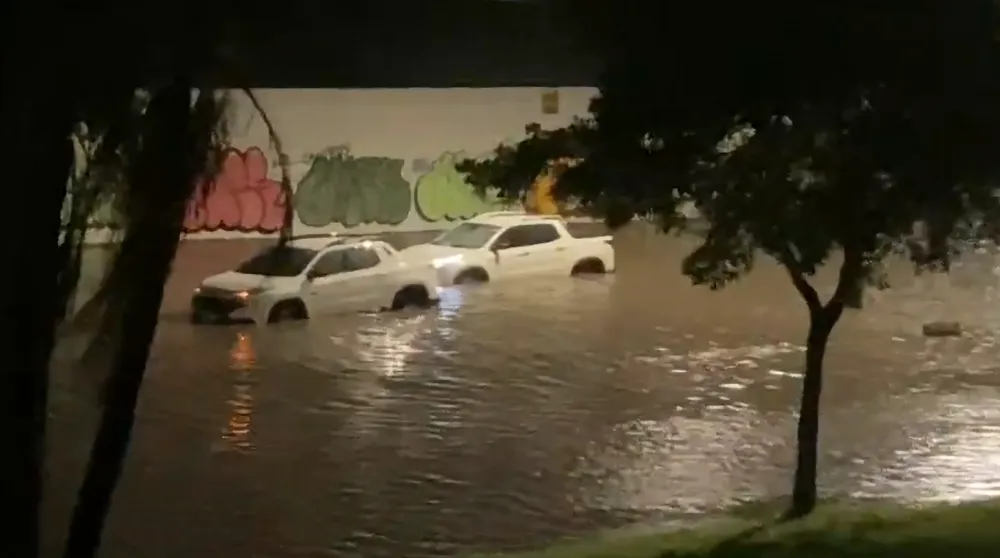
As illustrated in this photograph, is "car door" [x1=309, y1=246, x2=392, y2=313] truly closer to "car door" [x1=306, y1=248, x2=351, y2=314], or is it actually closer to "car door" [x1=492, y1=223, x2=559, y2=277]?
"car door" [x1=306, y1=248, x2=351, y2=314]

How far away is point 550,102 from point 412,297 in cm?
319

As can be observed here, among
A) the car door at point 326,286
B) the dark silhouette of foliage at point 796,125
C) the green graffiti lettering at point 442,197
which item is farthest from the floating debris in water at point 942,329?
the green graffiti lettering at point 442,197

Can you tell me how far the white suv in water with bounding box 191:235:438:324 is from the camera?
15.2 m

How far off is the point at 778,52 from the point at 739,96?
0.25m

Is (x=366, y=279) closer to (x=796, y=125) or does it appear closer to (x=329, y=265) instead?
Result: (x=329, y=265)

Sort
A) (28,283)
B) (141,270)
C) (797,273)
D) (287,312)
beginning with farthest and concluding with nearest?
1. (287,312)
2. (797,273)
3. (141,270)
4. (28,283)

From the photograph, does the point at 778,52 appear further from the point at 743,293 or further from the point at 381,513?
the point at 743,293

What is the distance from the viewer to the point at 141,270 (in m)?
4.38

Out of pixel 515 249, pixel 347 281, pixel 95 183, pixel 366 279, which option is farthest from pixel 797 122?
pixel 515 249

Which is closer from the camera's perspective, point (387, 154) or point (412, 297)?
point (412, 297)

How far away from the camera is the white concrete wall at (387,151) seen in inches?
870

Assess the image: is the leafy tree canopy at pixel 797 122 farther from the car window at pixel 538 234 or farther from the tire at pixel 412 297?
the car window at pixel 538 234

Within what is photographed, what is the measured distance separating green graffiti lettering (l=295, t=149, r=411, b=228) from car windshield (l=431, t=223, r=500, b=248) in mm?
3731

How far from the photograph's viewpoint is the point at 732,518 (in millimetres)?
7809
